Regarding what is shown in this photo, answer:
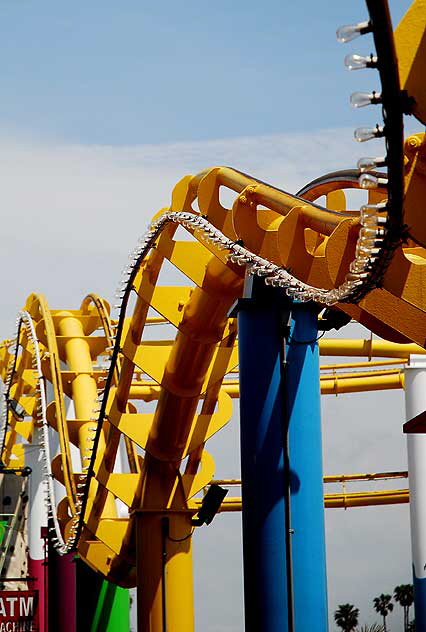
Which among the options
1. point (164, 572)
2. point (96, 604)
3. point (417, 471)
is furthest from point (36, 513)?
point (164, 572)

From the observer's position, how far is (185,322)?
37.7 ft

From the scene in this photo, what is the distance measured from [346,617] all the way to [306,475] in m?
55.5

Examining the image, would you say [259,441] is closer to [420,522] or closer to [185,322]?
[185,322]

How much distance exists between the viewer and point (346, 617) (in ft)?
205

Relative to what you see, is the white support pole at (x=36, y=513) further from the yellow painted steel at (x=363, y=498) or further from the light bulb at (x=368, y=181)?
the light bulb at (x=368, y=181)

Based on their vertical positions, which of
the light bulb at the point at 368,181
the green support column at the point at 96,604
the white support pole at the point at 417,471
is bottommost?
the light bulb at the point at 368,181

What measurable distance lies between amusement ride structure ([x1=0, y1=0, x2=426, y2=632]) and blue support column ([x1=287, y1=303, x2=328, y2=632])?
0.04 ft

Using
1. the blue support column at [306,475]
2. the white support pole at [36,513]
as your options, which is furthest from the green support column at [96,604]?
the blue support column at [306,475]

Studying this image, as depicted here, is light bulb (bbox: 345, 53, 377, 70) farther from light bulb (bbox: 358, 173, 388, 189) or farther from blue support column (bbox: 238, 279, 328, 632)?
blue support column (bbox: 238, 279, 328, 632)

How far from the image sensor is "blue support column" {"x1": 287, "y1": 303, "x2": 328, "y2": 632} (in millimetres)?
8758

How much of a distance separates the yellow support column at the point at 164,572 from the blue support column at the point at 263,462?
12.7 feet

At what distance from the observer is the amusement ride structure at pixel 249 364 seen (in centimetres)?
520

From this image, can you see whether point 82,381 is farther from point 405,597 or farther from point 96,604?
point 405,597

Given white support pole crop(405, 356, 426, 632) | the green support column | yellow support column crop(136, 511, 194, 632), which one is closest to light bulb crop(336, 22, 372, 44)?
yellow support column crop(136, 511, 194, 632)
